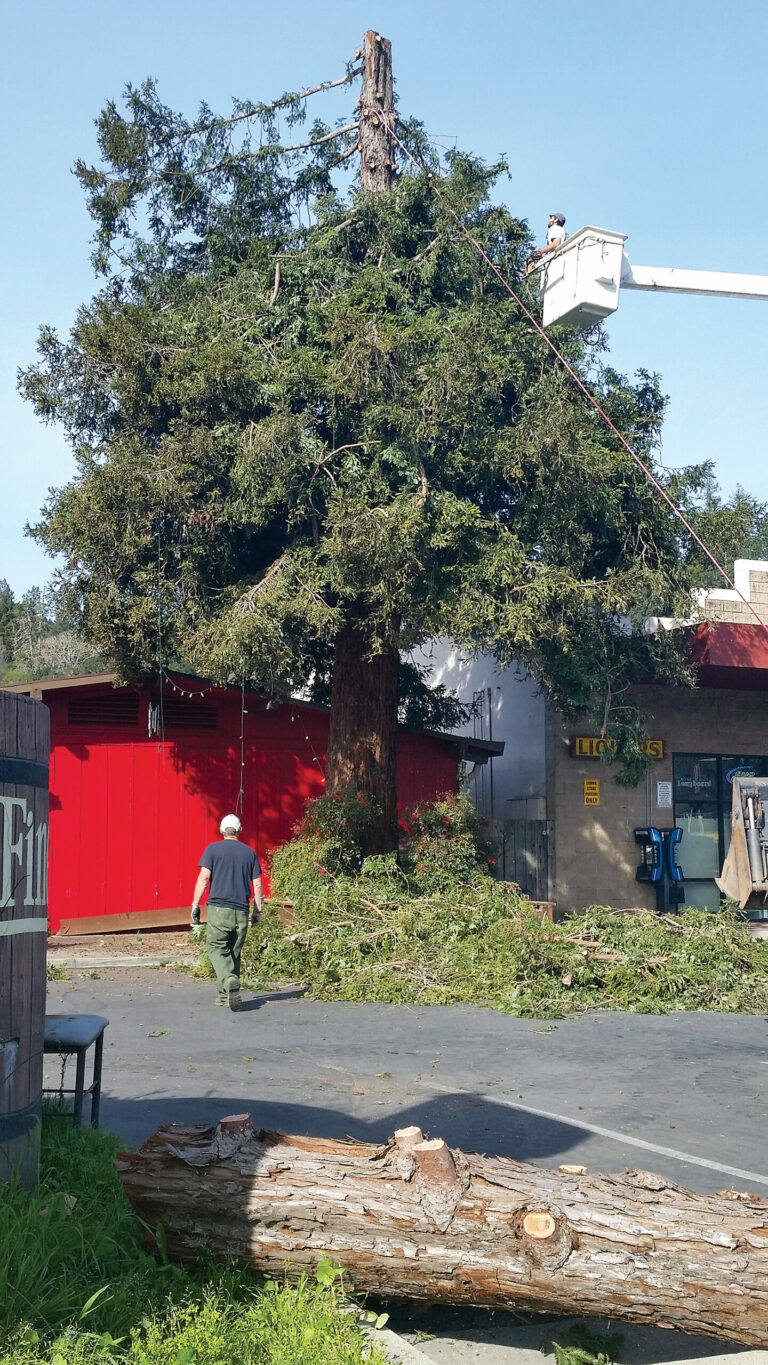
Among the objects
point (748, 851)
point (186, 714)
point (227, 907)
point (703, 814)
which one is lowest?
point (227, 907)

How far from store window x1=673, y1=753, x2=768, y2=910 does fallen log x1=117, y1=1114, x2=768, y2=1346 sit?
16.3m

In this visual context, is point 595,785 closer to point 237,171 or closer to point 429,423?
point 429,423

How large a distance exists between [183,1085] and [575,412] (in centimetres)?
1047

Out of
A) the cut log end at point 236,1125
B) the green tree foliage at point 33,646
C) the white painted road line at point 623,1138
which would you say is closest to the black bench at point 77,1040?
the cut log end at point 236,1125

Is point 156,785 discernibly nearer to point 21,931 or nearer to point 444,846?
point 444,846

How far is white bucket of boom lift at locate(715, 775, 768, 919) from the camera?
10594mm

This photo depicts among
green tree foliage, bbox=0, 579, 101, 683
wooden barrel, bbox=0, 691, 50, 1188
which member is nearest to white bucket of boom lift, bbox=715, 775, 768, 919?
wooden barrel, bbox=0, 691, 50, 1188

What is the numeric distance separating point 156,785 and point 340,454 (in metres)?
5.79

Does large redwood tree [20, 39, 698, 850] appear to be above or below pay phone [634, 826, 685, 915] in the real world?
above

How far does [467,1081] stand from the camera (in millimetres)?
8297

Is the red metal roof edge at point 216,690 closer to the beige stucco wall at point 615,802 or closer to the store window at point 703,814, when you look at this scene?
the beige stucco wall at point 615,802

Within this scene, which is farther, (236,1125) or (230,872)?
(230,872)

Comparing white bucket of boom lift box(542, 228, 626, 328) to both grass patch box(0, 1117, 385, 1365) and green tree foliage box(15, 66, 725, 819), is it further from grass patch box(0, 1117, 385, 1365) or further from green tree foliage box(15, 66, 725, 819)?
grass patch box(0, 1117, 385, 1365)

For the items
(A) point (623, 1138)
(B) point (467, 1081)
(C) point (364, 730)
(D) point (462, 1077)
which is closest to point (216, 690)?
(C) point (364, 730)
